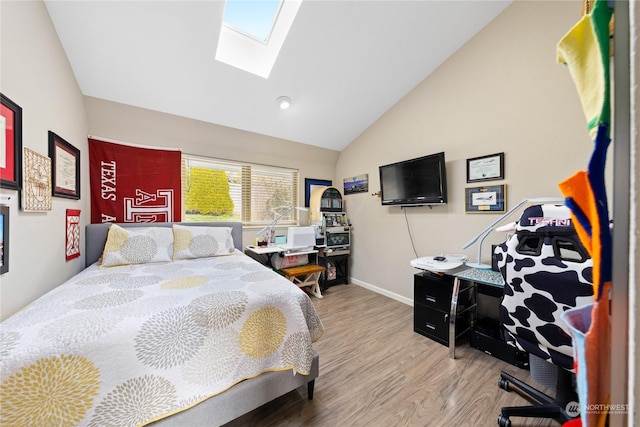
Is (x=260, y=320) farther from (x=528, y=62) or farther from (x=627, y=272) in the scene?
(x=528, y=62)

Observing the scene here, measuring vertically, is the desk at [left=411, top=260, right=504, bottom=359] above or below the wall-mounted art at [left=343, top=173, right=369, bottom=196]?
below

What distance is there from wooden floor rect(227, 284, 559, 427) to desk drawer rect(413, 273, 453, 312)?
1.14 ft

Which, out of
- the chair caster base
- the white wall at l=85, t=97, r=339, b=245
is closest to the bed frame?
the chair caster base

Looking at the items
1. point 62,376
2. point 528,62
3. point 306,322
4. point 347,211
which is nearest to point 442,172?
point 528,62

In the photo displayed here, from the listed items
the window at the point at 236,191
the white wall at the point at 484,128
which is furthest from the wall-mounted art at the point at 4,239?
the white wall at the point at 484,128

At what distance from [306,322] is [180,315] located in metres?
0.70

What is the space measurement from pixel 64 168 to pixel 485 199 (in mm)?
3689

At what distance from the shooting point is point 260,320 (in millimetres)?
1251

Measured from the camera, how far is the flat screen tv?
2381 mm

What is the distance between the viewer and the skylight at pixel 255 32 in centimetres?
200

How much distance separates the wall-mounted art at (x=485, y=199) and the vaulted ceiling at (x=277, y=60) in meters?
1.48

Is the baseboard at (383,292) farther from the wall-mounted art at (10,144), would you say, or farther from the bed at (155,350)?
the wall-mounted art at (10,144)

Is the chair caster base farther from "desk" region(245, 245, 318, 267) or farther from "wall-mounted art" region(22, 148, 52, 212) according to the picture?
"wall-mounted art" region(22, 148, 52, 212)

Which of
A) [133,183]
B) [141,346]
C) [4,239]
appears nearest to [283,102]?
[133,183]
